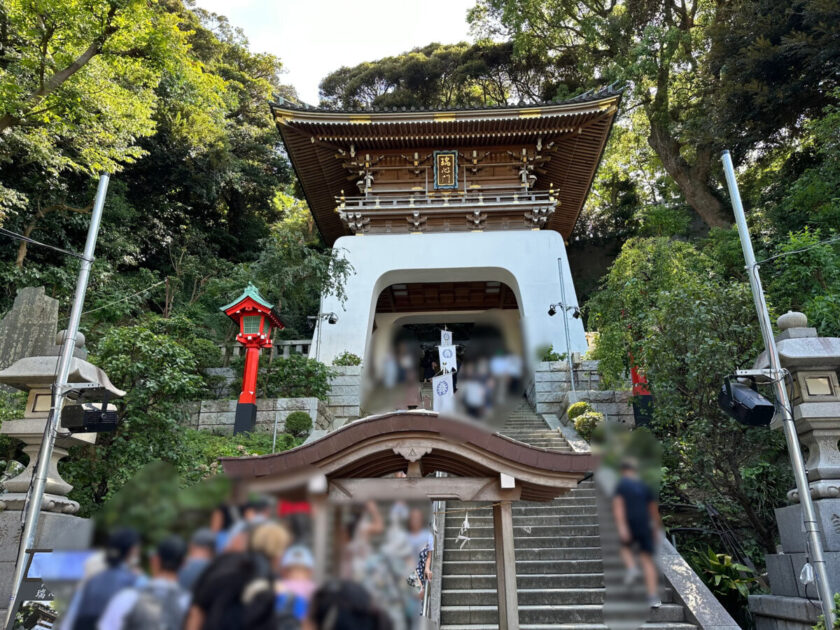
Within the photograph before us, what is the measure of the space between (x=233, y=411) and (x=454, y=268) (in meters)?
7.09

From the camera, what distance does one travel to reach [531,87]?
90.9 feet

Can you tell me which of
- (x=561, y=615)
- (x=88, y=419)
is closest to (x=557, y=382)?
(x=561, y=615)

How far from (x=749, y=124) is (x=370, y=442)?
16.1 m

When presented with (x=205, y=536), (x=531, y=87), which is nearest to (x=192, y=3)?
(x=531, y=87)

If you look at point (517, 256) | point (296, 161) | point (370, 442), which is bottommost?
point (370, 442)

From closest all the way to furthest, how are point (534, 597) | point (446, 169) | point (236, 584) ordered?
point (236, 584) < point (534, 597) < point (446, 169)

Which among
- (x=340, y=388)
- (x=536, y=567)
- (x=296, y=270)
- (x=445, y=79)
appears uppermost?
(x=445, y=79)

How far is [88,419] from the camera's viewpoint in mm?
5488

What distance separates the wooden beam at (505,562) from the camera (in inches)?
158

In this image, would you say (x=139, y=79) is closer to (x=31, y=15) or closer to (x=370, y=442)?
(x=31, y=15)

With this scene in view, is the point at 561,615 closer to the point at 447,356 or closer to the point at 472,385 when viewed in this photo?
the point at 472,385

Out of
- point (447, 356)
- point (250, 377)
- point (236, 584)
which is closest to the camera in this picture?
point (236, 584)

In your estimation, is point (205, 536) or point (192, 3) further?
point (192, 3)

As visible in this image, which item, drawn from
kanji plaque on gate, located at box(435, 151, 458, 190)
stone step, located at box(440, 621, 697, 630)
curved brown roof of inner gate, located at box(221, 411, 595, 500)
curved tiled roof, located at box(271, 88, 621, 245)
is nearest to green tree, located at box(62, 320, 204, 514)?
curved brown roof of inner gate, located at box(221, 411, 595, 500)
